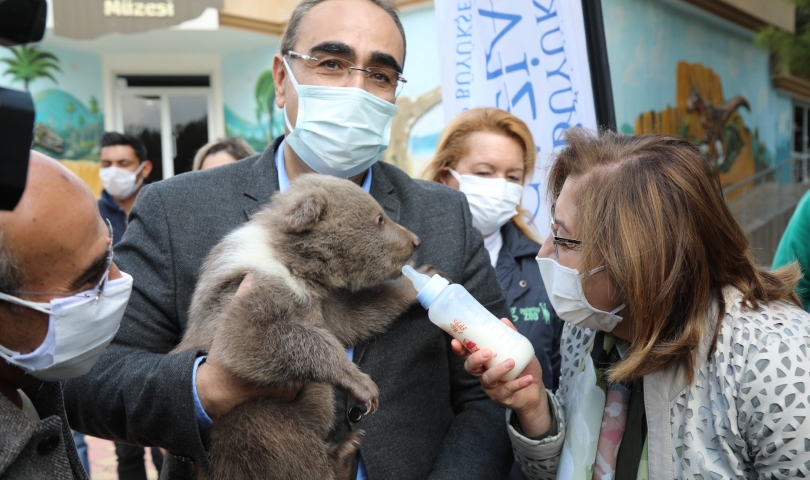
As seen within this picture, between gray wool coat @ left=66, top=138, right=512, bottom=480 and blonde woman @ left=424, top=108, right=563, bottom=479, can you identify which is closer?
gray wool coat @ left=66, top=138, right=512, bottom=480

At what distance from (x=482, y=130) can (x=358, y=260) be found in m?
2.23

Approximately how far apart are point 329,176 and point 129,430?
1394mm

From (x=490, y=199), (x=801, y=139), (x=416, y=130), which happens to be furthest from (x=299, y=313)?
(x=801, y=139)

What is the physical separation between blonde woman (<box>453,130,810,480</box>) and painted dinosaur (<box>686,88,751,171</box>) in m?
15.8

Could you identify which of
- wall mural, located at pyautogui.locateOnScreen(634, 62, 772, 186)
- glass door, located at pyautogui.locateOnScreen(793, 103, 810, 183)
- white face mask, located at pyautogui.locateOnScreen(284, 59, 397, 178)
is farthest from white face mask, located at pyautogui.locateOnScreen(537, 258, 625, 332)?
glass door, located at pyautogui.locateOnScreen(793, 103, 810, 183)

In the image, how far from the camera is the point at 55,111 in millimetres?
15711

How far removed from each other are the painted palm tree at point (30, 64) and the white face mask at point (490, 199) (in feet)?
46.1

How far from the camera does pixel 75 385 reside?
2.48 meters

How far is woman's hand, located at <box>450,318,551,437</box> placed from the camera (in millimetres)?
2410

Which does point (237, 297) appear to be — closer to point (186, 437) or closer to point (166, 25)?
point (186, 437)

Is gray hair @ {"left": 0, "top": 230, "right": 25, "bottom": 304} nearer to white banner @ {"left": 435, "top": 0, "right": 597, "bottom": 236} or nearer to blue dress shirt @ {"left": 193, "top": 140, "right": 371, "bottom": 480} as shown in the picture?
blue dress shirt @ {"left": 193, "top": 140, "right": 371, "bottom": 480}

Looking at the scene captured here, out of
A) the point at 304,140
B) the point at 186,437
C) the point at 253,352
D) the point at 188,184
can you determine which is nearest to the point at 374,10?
the point at 304,140

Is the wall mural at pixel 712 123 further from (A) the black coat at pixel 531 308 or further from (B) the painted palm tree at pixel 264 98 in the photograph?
(A) the black coat at pixel 531 308

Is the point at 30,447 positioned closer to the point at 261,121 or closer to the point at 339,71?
the point at 339,71
